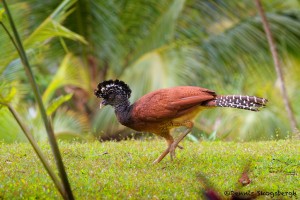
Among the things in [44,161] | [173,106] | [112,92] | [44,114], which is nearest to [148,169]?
[173,106]

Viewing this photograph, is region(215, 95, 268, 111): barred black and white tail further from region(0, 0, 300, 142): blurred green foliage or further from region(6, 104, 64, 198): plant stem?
region(0, 0, 300, 142): blurred green foliage

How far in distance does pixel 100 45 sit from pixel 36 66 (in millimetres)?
1701

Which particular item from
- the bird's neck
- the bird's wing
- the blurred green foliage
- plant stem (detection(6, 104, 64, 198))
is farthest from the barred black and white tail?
the blurred green foliage

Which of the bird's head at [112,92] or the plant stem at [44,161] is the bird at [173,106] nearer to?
the bird's head at [112,92]

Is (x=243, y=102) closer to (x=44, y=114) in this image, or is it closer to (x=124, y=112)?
(x=124, y=112)

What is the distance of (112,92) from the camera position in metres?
8.14

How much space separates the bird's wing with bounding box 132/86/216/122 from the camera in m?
7.50

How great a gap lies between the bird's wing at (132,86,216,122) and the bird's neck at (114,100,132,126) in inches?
5.6

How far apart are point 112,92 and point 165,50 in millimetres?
6179

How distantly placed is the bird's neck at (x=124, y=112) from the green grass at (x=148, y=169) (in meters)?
0.52

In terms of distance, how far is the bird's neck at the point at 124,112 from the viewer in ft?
25.6

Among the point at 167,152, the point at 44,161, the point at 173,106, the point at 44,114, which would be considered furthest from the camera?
the point at 167,152

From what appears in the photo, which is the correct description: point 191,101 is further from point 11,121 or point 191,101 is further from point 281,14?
point 281,14

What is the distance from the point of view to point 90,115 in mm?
14633
